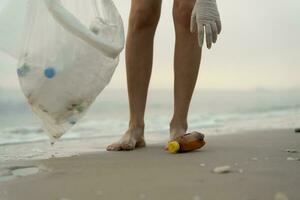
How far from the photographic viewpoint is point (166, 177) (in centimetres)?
156

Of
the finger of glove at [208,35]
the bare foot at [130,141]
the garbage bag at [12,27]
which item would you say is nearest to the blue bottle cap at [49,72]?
the garbage bag at [12,27]

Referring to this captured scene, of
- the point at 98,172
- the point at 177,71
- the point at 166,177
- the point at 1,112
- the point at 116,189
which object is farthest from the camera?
the point at 1,112

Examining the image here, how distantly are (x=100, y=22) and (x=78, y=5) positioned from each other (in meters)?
0.15

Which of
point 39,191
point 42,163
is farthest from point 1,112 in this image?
point 39,191

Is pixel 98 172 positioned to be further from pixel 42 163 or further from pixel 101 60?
pixel 101 60

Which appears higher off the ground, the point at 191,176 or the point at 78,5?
the point at 78,5

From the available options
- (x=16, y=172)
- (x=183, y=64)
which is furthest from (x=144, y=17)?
(x=16, y=172)

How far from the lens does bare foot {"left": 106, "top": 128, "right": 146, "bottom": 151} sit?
2473 mm

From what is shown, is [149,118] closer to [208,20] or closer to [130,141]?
[130,141]

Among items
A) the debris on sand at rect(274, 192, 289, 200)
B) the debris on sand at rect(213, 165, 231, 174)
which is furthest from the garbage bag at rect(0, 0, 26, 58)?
the debris on sand at rect(274, 192, 289, 200)

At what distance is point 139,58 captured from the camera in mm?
2582

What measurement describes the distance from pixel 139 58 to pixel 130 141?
445 millimetres

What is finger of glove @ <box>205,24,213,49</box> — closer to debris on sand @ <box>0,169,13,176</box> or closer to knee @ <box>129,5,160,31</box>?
knee @ <box>129,5,160,31</box>

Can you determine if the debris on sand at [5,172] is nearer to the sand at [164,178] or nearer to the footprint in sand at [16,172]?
the footprint in sand at [16,172]
